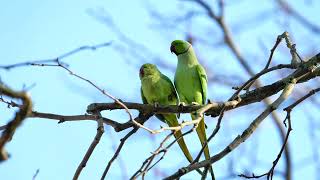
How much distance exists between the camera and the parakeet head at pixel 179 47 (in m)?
5.22

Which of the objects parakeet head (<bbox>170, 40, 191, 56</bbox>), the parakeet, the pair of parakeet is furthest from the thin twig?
parakeet head (<bbox>170, 40, 191, 56</bbox>)

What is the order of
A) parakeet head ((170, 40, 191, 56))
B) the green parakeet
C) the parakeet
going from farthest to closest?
parakeet head ((170, 40, 191, 56))
the parakeet
the green parakeet

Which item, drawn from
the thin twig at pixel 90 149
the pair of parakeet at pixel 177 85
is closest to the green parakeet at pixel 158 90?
the pair of parakeet at pixel 177 85

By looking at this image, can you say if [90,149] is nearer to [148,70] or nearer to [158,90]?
[158,90]

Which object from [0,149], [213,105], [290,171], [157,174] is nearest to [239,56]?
[290,171]

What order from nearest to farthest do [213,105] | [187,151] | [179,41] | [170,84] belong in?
[213,105] → [187,151] → [170,84] → [179,41]

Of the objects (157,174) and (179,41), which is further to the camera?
(157,174)

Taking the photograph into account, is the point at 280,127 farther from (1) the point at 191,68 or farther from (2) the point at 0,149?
(2) the point at 0,149

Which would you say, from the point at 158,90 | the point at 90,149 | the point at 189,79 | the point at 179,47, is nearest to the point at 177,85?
the point at 189,79

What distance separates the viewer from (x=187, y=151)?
4.07 m

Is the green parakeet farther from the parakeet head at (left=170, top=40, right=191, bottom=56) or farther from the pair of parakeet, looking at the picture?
the parakeet head at (left=170, top=40, right=191, bottom=56)

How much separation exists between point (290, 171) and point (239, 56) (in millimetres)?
3128

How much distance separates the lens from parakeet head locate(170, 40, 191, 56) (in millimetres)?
5223

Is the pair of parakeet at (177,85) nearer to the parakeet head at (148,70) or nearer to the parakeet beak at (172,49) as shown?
the parakeet head at (148,70)
